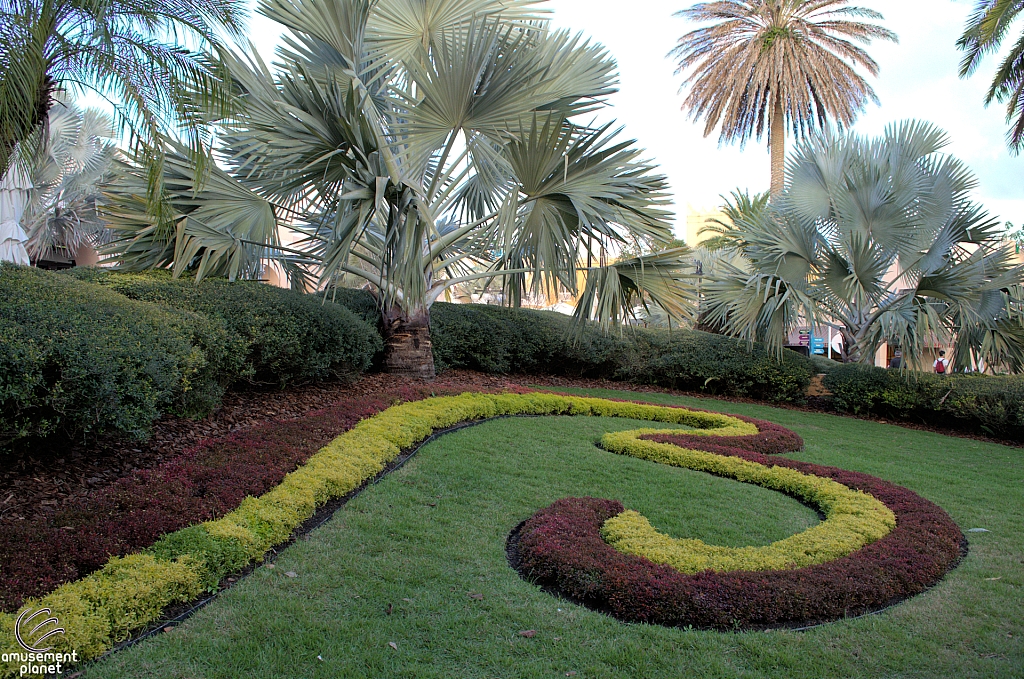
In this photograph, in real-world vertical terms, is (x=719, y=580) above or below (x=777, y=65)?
below

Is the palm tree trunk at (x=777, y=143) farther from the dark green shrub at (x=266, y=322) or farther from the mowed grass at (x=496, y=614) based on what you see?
the dark green shrub at (x=266, y=322)

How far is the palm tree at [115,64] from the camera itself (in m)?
4.44

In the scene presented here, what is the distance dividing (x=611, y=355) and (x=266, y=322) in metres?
7.60

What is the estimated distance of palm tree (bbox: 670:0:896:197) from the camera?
2005 centimetres

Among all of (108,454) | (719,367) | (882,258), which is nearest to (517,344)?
(719,367)

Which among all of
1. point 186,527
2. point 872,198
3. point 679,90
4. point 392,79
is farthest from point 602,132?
point 679,90

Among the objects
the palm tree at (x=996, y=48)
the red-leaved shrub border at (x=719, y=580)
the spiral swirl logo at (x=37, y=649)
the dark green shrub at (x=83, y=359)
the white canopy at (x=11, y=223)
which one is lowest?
the spiral swirl logo at (x=37, y=649)

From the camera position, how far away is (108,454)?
205 inches

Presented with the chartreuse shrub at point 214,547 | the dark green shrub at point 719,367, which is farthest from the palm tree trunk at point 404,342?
the dark green shrub at point 719,367

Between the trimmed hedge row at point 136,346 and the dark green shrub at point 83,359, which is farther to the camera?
the trimmed hedge row at point 136,346

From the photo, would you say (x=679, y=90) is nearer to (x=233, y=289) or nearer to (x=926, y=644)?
(x=233, y=289)

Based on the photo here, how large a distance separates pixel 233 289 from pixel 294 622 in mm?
4932

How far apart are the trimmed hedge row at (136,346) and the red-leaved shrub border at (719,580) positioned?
3.10 m

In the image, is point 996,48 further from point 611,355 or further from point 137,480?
point 137,480
